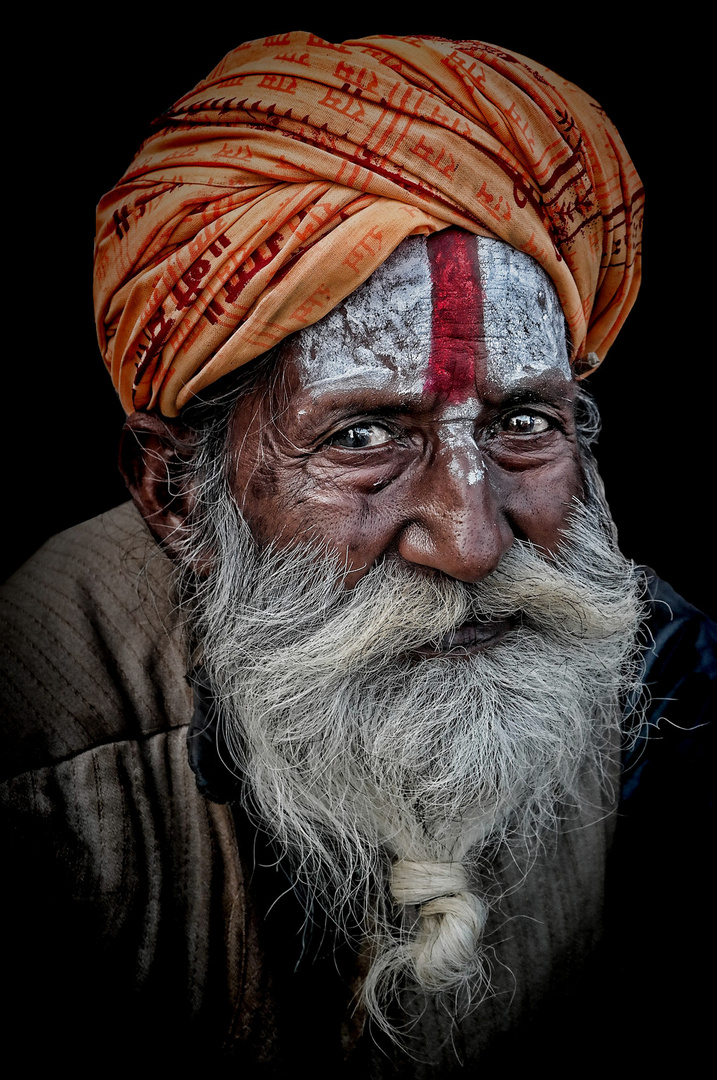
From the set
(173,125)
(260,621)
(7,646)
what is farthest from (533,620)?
(173,125)

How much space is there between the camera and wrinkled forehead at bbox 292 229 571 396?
54.7 inches

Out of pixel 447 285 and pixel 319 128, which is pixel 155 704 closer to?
pixel 447 285

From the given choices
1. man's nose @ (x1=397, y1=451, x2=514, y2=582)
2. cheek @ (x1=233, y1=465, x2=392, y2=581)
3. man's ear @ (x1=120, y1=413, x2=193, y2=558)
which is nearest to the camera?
man's nose @ (x1=397, y1=451, x2=514, y2=582)

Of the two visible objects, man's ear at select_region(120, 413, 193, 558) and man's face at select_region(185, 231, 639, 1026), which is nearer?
man's face at select_region(185, 231, 639, 1026)

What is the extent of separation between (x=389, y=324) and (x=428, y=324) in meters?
0.07

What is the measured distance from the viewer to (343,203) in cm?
136

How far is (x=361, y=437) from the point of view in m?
1.46

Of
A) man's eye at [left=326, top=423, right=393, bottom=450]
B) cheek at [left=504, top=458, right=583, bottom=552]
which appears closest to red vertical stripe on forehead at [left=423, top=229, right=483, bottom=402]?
man's eye at [left=326, top=423, right=393, bottom=450]

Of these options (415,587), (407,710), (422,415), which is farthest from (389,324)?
(407,710)

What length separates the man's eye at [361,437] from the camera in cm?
146

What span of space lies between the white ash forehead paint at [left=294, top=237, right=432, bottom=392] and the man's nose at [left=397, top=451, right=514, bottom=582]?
196mm

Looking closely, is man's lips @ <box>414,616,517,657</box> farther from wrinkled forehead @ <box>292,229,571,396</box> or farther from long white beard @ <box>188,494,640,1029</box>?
wrinkled forehead @ <box>292,229,571,396</box>

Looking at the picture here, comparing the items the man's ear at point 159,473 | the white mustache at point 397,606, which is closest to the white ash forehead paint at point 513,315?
the white mustache at point 397,606

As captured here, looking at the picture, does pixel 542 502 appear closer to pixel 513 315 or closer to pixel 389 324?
pixel 513 315
